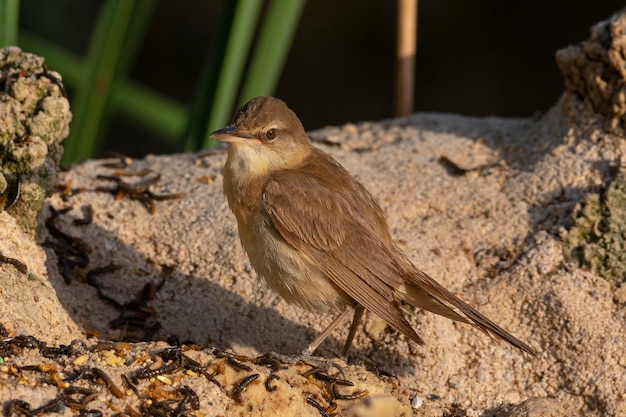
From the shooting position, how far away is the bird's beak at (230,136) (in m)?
4.48

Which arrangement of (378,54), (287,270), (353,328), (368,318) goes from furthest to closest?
1. (378,54)
2. (368,318)
3. (353,328)
4. (287,270)

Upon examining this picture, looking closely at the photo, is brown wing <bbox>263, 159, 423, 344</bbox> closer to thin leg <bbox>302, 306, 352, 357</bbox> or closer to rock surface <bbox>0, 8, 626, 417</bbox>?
thin leg <bbox>302, 306, 352, 357</bbox>

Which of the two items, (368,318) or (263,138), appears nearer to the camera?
(263,138)

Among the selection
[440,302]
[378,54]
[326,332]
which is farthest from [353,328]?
[378,54]

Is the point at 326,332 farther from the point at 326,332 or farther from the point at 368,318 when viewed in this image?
the point at 368,318

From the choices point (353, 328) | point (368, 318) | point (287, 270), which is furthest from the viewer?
point (368, 318)

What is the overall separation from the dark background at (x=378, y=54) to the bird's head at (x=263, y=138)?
6.48 m

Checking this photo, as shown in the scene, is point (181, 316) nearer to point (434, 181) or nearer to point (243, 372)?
point (243, 372)

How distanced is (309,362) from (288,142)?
3.87 feet

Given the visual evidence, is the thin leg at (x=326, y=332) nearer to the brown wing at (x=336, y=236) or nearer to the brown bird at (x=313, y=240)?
the brown bird at (x=313, y=240)

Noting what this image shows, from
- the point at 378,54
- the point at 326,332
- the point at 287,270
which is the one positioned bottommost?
the point at 326,332

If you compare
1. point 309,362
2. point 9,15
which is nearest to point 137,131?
point 9,15

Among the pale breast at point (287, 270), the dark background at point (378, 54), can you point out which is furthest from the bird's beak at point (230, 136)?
the dark background at point (378, 54)

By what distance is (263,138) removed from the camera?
4703 mm
